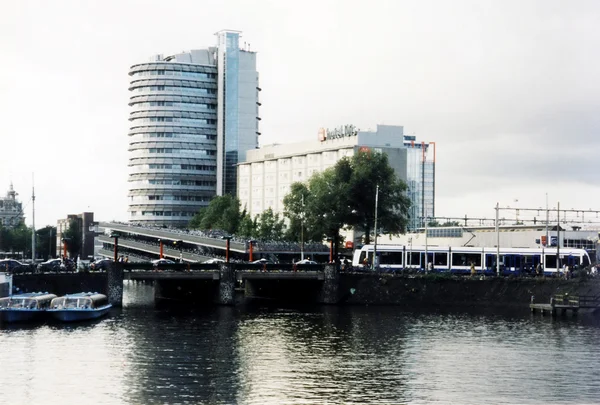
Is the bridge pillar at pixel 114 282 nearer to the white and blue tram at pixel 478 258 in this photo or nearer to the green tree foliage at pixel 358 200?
the white and blue tram at pixel 478 258

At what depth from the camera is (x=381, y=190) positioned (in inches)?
7244

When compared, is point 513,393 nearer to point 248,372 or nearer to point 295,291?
point 248,372

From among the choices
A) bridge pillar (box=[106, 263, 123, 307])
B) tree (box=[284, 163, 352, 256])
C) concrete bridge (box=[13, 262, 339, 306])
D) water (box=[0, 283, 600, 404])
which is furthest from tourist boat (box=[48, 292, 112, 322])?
tree (box=[284, 163, 352, 256])

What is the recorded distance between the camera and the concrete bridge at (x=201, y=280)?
137000 mm

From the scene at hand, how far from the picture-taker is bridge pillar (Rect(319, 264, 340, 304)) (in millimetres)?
142000

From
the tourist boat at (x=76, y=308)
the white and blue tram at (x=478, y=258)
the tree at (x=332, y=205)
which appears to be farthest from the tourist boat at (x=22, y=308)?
the tree at (x=332, y=205)

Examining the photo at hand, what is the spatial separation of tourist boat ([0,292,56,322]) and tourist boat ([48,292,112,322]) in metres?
1.40

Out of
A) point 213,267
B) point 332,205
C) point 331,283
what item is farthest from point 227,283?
point 332,205

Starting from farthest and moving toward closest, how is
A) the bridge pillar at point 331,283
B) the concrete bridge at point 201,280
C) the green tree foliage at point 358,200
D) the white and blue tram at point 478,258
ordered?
the green tree foliage at point 358,200 < the white and blue tram at point 478,258 < the bridge pillar at point 331,283 < the concrete bridge at point 201,280

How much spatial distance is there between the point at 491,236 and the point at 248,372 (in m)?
113

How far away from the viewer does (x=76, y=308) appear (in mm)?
116062

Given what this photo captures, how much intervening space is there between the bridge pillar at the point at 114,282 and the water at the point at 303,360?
15706 millimetres

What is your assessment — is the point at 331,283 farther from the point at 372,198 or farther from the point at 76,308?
the point at 372,198

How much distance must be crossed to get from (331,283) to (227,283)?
15097 mm
